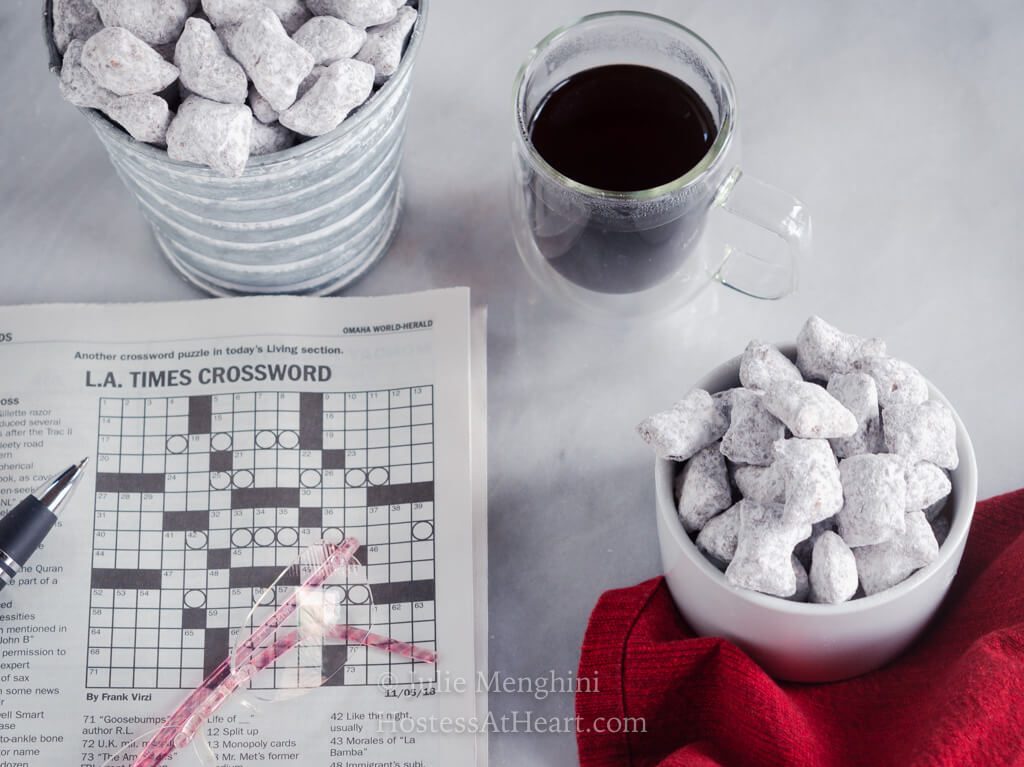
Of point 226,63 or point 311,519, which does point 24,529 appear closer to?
point 311,519

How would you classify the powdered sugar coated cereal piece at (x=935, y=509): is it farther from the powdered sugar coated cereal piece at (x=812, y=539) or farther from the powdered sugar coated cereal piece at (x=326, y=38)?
the powdered sugar coated cereal piece at (x=326, y=38)

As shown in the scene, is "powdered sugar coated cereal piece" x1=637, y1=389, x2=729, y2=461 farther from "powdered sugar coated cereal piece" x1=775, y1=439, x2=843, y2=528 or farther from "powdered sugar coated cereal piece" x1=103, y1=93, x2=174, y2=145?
"powdered sugar coated cereal piece" x1=103, y1=93, x2=174, y2=145

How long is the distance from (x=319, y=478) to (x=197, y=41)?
27 cm

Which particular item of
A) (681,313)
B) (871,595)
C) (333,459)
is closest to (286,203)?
(333,459)

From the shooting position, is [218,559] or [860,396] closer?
[860,396]

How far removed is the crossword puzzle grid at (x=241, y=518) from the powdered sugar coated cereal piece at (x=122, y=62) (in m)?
0.22

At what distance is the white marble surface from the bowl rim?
14 centimetres

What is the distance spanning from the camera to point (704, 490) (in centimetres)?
54

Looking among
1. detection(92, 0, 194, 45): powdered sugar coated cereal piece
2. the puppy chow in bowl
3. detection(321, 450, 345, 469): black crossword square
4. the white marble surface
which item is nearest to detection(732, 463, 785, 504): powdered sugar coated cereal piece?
the puppy chow in bowl

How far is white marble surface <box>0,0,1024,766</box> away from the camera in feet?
2.27

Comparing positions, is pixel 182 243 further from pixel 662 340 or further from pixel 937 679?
pixel 937 679

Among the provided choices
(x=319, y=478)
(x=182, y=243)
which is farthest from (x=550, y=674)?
(x=182, y=243)

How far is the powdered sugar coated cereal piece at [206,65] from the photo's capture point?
55cm

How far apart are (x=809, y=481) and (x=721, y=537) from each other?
0.19 ft
